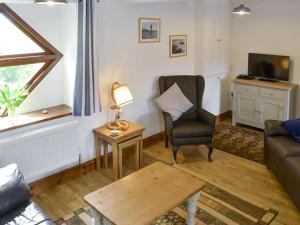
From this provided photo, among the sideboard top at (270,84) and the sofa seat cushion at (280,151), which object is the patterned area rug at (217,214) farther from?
the sideboard top at (270,84)

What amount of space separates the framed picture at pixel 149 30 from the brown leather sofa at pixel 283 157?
1.92m

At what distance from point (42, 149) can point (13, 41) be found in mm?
1195

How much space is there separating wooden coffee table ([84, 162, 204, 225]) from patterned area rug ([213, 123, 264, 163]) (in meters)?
1.74

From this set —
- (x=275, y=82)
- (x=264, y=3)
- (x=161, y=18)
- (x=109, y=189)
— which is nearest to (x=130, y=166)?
(x=109, y=189)

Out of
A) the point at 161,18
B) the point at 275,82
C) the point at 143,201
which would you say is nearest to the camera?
the point at 143,201

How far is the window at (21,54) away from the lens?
328 cm

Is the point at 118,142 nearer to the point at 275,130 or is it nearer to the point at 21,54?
the point at 21,54

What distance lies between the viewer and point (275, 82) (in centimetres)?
508

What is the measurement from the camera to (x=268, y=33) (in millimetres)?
5195

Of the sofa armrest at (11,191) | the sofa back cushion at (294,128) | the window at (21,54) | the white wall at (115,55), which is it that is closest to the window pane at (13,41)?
the window at (21,54)

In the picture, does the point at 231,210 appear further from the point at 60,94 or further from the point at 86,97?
the point at 60,94

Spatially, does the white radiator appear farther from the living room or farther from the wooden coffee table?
the wooden coffee table

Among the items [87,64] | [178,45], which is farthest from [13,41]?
[178,45]

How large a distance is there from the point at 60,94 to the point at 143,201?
1926 mm
